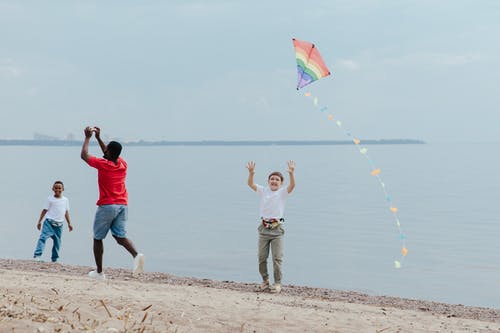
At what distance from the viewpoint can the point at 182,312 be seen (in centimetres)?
746

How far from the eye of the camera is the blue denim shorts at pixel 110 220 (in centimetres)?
954

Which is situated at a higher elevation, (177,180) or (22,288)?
(177,180)

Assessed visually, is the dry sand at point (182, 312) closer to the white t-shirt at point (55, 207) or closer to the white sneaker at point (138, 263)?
the white sneaker at point (138, 263)

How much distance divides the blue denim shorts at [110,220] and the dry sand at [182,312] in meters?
0.66

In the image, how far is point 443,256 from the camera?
20516mm

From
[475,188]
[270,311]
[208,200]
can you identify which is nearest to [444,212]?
[208,200]

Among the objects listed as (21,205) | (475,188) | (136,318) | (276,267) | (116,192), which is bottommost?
(136,318)

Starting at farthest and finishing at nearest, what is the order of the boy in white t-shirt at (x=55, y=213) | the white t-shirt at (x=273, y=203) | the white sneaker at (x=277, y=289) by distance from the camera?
the boy in white t-shirt at (x=55, y=213)
the white sneaker at (x=277, y=289)
the white t-shirt at (x=273, y=203)

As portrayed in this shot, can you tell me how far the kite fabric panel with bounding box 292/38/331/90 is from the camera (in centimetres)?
1078

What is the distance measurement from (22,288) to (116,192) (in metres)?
1.91

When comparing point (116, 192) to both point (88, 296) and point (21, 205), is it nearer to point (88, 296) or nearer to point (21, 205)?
point (88, 296)

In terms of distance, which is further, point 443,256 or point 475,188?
point 475,188

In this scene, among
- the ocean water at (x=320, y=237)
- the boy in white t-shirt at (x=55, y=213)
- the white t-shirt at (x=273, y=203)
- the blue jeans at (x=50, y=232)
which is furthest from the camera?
the ocean water at (x=320, y=237)

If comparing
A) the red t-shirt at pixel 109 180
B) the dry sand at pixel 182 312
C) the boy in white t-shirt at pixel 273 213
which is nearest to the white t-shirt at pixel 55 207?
the dry sand at pixel 182 312
